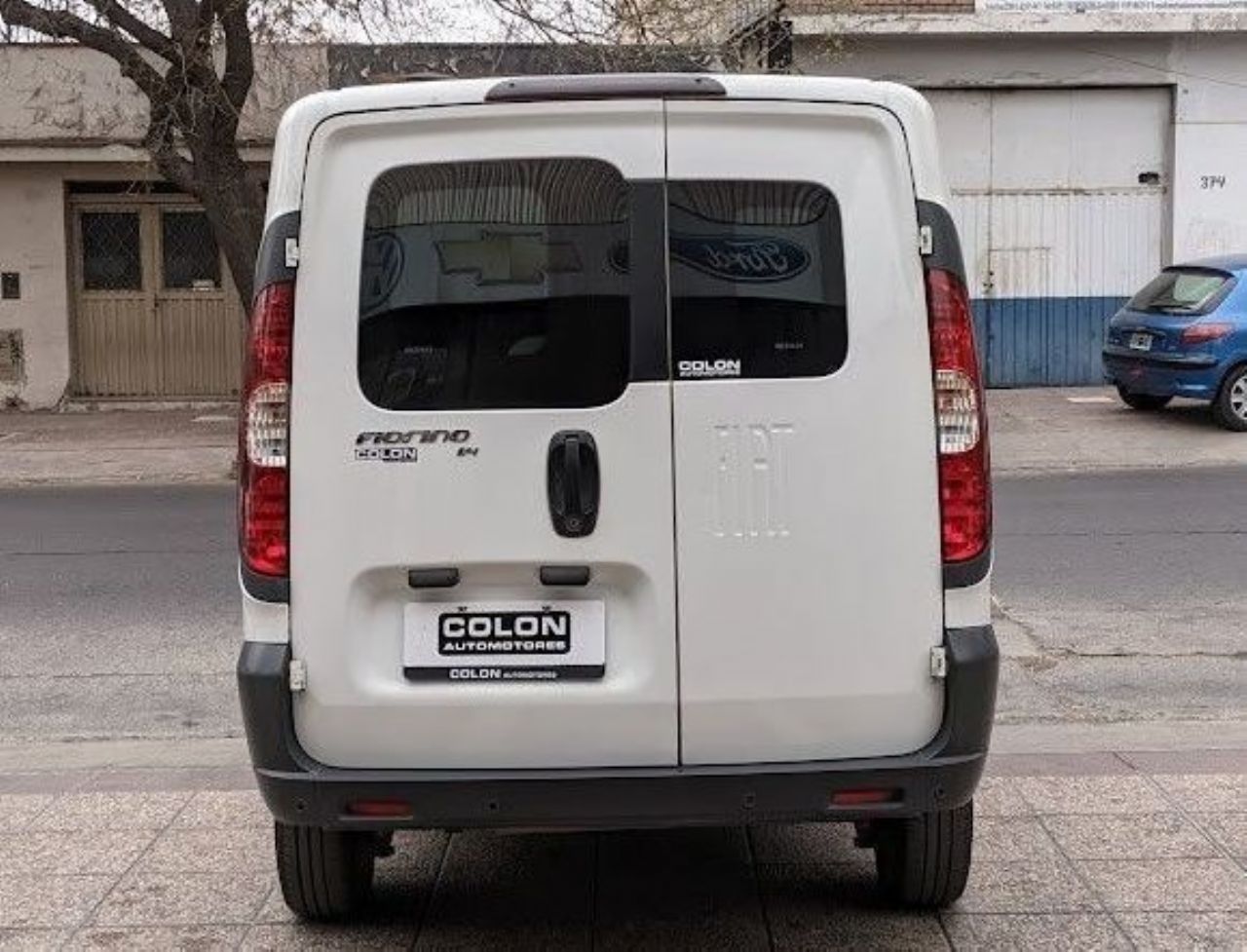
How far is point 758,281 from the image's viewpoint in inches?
152

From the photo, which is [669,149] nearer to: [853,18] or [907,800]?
[907,800]

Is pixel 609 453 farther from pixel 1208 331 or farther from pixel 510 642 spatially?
pixel 1208 331

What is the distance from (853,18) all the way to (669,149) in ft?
53.8

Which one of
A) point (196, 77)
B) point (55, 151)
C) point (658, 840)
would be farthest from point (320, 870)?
point (55, 151)

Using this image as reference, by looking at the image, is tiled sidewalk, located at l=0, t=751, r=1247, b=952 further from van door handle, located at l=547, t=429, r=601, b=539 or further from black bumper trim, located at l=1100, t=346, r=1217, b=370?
black bumper trim, located at l=1100, t=346, r=1217, b=370

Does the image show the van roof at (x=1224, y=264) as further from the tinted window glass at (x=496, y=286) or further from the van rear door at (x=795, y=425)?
the tinted window glass at (x=496, y=286)

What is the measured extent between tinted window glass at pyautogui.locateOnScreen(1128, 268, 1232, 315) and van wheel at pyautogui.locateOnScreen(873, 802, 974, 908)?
42.7 feet

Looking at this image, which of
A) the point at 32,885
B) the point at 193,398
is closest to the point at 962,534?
the point at 32,885

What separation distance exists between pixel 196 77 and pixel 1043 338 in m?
11.3

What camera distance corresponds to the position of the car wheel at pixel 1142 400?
17.8 meters

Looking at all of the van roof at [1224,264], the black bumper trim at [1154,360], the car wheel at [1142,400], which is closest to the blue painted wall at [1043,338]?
the car wheel at [1142,400]

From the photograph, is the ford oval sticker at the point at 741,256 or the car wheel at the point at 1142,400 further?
the car wheel at the point at 1142,400

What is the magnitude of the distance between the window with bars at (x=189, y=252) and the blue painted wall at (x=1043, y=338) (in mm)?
9962

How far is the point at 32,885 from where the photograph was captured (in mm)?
4914
